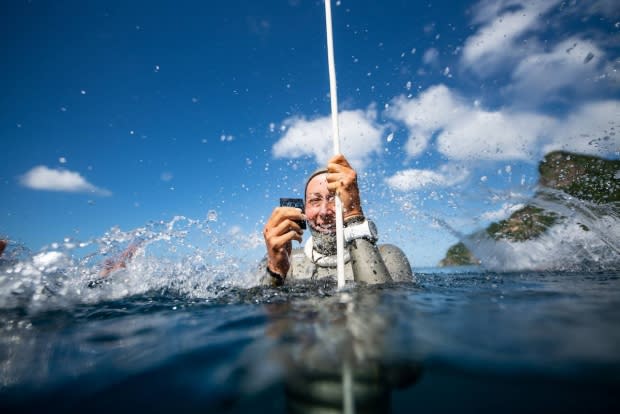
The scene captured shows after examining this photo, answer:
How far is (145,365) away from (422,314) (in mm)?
1842

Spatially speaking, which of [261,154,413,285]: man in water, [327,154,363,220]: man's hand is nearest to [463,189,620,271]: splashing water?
[261,154,413,285]: man in water

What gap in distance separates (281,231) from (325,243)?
5.85 feet

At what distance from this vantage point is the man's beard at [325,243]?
530 cm

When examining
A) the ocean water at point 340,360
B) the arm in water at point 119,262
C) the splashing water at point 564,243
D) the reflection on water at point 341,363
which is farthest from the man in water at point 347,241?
the splashing water at point 564,243

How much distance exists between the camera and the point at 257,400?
1.16 metres

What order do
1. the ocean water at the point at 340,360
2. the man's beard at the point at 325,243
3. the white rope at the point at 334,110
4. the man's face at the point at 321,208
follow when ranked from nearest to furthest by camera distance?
the ocean water at the point at 340,360, the white rope at the point at 334,110, the man's beard at the point at 325,243, the man's face at the point at 321,208

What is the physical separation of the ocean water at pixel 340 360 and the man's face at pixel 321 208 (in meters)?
2.95

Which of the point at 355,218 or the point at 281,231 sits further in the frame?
the point at 355,218

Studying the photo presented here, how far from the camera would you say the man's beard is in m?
5.30

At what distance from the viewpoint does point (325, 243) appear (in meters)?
5.35

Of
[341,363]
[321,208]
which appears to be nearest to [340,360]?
[341,363]

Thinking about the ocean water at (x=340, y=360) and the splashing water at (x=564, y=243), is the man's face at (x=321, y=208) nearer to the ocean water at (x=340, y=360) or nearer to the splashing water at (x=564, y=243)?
the ocean water at (x=340, y=360)

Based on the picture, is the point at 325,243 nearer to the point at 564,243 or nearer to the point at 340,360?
the point at 340,360

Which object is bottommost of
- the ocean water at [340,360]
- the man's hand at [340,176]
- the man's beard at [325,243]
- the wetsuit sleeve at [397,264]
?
the ocean water at [340,360]
